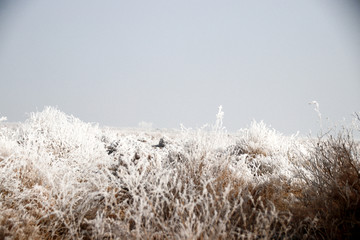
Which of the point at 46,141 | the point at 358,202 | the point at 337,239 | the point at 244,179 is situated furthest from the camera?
the point at 46,141

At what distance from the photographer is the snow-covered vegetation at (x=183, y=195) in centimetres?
208

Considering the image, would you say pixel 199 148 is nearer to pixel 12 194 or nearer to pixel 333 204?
pixel 333 204

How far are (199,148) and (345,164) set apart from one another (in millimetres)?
1749

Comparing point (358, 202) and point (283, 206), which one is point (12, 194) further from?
point (358, 202)

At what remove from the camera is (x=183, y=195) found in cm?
215

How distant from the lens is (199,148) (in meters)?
3.58

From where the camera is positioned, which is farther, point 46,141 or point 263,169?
point 46,141

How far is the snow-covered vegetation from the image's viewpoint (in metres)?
2.08

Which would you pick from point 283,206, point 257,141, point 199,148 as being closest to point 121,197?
point 199,148

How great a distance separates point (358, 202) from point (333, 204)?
0.21 m

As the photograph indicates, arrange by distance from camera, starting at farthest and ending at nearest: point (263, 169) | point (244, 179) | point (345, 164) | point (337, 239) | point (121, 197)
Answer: point (263, 169), point (244, 179), point (121, 197), point (345, 164), point (337, 239)

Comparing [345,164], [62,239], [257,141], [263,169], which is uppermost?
[257,141]

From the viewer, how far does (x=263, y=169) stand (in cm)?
465

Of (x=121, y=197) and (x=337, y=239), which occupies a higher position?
(x=121, y=197)
